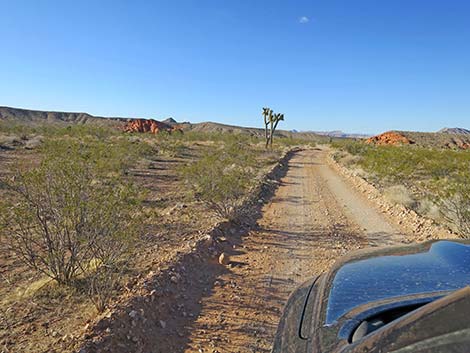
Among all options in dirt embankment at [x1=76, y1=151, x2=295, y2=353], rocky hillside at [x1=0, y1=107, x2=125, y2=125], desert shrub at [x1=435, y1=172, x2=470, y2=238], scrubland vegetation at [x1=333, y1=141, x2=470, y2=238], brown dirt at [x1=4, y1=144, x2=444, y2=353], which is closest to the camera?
dirt embankment at [x1=76, y1=151, x2=295, y2=353]

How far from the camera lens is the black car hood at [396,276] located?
6.60ft

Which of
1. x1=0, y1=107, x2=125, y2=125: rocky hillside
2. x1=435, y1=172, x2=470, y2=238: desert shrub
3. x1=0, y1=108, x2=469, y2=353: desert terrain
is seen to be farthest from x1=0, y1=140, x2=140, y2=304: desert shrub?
x1=0, y1=107, x2=125, y2=125: rocky hillside

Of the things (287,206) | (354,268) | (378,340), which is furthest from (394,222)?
(378,340)

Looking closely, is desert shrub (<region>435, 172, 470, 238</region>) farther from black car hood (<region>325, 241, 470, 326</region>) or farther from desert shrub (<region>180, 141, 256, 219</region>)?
black car hood (<region>325, 241, 470, 326</region>)

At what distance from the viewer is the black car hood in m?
2.01

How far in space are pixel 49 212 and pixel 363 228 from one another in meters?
7.11

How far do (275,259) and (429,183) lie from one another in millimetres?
10872

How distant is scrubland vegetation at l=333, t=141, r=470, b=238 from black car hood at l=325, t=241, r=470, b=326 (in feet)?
21.1

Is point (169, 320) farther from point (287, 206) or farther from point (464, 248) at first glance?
point (287, 206)

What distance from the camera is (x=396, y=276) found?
7.35 ft

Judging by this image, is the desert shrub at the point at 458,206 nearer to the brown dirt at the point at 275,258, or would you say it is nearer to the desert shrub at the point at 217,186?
the brown dirt at the point at 275,258

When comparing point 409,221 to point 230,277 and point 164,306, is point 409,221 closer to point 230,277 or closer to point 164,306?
point 230,277

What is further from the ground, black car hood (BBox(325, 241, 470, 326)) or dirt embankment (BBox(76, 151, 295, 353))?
black car hood (BBox(325, 241, 470, 326))

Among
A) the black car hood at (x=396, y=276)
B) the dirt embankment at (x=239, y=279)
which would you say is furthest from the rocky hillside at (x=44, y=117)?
the black car hood at (x=396, y=276)
